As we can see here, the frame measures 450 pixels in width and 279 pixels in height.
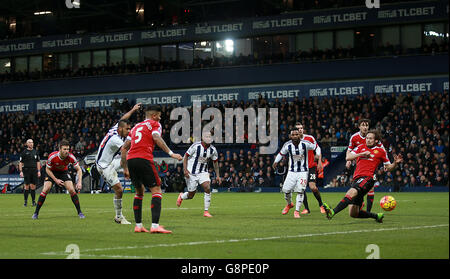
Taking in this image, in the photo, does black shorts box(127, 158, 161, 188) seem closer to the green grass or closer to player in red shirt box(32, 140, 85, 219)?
the green grass

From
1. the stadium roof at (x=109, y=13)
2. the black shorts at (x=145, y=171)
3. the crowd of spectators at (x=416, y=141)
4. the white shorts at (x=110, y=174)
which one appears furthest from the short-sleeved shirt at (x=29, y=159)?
the stadium roof at (x=109, y=13)

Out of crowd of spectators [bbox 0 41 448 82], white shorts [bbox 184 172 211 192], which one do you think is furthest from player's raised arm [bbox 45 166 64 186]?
crowd of spectators [bbox 0 41 448 82]

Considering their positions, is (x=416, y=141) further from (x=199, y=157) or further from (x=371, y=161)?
(x=371, y=161)

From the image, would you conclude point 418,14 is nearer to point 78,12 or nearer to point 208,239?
point 78,12

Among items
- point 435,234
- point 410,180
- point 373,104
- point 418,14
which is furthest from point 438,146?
point 435,234

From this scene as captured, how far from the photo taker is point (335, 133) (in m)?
41.4

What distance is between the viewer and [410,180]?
118 feet

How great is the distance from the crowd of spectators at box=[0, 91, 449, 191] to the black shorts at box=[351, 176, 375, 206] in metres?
17.8

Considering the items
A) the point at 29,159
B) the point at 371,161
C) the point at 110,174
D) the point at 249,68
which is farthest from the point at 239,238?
the point at 249,68

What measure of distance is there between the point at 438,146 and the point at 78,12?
3717 cm

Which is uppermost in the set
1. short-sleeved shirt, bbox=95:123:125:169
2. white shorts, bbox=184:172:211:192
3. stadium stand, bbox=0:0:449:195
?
stadium stand, bbox=0:0:449:195

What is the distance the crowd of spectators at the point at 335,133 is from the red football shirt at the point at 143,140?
21.1m

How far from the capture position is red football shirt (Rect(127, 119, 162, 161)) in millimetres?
13039

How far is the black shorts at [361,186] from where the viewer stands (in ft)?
48.6
